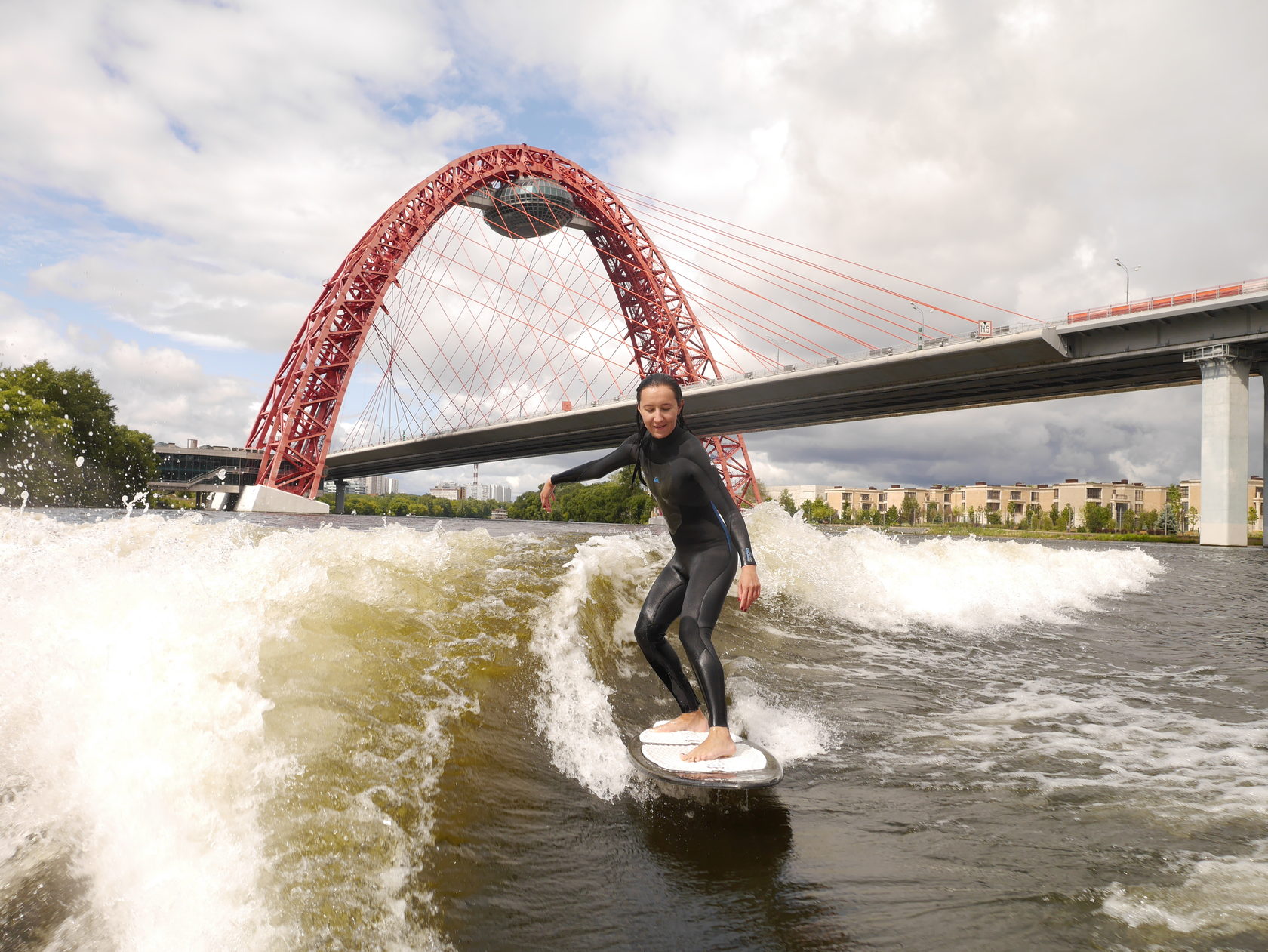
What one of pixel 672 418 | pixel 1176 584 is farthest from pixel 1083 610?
pixel 672 418

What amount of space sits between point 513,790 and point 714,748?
953 mm

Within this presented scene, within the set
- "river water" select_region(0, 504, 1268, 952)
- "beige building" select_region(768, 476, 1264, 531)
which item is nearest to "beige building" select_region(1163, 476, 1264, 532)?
"beige building" select_region(768, 476, 1264, 531)

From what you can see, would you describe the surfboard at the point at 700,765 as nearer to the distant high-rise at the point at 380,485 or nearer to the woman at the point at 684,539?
the woman at the point at 684,539

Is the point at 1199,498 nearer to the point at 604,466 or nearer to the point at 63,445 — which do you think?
the point at 604,466

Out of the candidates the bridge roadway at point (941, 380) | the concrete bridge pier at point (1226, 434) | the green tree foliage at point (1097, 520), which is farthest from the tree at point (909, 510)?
the concrete bridge pier at point (1226, 434)

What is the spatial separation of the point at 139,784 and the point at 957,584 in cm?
993

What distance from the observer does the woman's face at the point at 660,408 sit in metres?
3.56

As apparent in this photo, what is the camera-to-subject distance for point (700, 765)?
121 inches

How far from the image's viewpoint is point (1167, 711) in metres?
4.38

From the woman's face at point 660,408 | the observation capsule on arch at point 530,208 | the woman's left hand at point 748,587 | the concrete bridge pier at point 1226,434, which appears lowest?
the woman's left hand at point 748,587

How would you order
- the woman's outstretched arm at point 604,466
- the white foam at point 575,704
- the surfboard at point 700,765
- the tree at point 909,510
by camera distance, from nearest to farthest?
1. the surfboard at point 700,765
2. the white foam at point 575,704
3. the woman's outstretched arm at point 604,466
4. the tree at point 909,510

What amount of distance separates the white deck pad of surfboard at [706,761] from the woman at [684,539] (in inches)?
9.9

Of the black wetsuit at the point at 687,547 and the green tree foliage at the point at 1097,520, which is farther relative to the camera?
the green tree foliage at the point at 1097,520

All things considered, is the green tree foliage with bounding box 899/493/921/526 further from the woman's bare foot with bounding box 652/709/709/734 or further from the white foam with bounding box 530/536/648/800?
the woman's bare foot with bounding box 652/709/709/734
